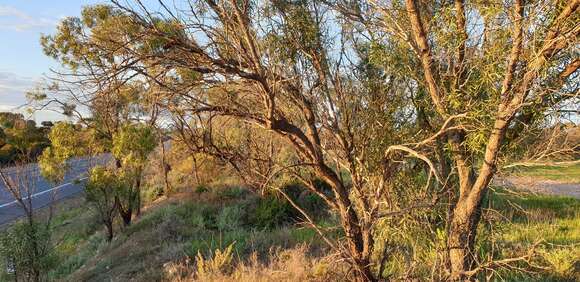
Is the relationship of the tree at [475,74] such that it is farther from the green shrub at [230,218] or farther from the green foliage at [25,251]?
the green foliage at [25,251]

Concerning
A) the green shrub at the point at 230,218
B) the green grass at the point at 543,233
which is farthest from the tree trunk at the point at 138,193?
the green grass at the point at 543,233

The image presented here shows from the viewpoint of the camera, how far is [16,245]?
11.0 meters

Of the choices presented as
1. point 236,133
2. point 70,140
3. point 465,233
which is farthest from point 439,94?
point 70,140

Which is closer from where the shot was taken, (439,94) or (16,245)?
(439,94)

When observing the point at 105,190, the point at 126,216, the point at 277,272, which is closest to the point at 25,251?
the point at 105,190

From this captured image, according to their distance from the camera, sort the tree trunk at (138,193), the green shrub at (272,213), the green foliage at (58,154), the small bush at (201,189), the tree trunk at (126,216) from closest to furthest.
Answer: the green shrub at (272,213) → the green foliage at (58,154) → the tree trunk at (126,216) → the tree trunk at (138,193) → the small bush at (201,189)

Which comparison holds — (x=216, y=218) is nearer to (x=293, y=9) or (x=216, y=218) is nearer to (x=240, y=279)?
(x=240, y=279)

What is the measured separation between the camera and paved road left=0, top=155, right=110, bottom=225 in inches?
549

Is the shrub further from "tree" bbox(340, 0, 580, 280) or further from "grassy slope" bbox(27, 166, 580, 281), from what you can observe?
"tree" bbox(340, 0, 580, 280)

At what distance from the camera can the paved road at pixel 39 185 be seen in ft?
45.8

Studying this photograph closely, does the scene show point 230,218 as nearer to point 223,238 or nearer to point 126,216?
point 223,238

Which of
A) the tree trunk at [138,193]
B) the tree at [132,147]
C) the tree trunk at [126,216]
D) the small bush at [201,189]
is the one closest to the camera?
the tree at [132,147]

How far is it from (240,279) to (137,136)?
865 centimetres

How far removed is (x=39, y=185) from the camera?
Result: 33.1 meters
